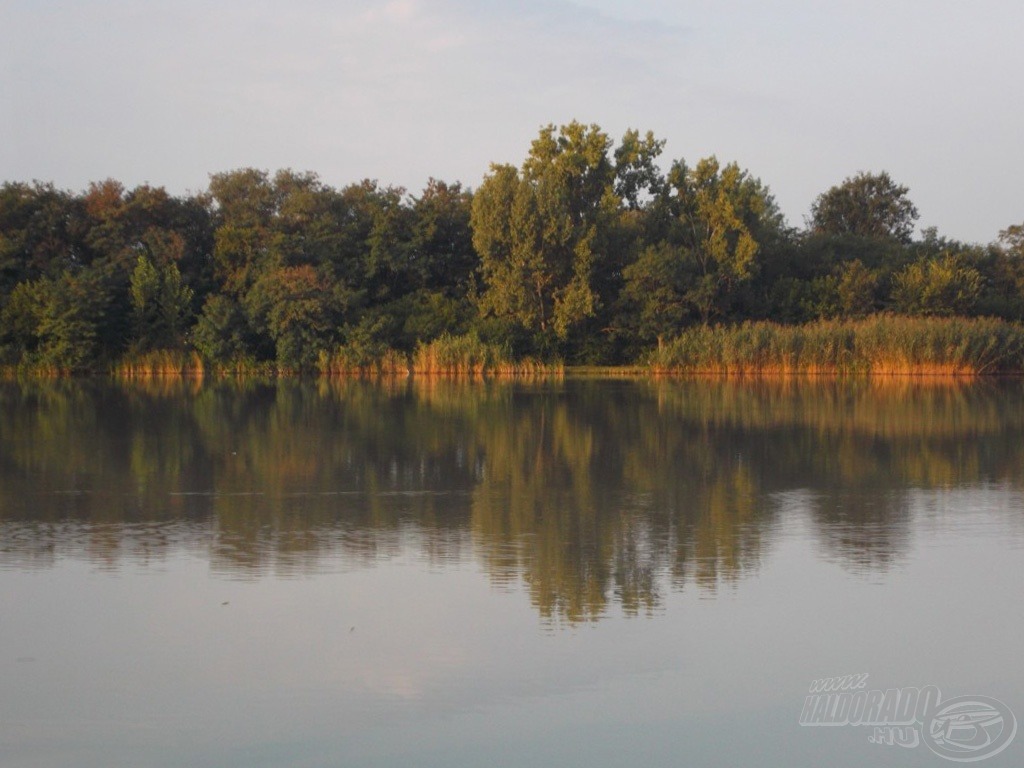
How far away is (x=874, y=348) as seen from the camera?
37.6 meters

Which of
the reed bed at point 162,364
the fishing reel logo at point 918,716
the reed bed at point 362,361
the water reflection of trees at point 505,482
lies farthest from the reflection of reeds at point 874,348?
the fishing reel logo at point 918,716

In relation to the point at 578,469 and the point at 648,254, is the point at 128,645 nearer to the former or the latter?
the point at 578,469

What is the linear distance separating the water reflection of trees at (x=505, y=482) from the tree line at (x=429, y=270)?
20190 mm

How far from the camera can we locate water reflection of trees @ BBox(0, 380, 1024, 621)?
25.8 ft

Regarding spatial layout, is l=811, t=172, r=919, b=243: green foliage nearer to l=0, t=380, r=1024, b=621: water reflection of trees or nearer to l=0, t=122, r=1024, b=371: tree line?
l=0, t=122, r=1024, b=371: tree line

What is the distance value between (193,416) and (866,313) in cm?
3198

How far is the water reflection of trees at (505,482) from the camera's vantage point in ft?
25.8

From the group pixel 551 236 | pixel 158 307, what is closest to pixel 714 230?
pixel 551 236

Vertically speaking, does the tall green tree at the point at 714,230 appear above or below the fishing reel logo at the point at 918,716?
above

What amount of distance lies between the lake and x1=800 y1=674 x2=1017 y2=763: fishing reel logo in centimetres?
2

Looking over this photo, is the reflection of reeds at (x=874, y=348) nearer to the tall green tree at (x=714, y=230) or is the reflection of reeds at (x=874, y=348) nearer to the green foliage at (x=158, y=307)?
the tall green tree at (x=714, y=230)

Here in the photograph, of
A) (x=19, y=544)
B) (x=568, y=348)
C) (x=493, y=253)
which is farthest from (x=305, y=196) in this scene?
(x=19, y=544)

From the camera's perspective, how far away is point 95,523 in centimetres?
910

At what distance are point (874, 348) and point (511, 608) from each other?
109ft
